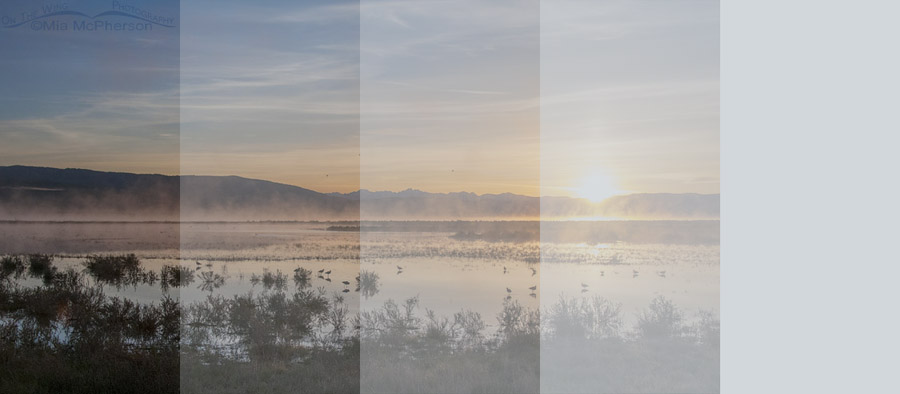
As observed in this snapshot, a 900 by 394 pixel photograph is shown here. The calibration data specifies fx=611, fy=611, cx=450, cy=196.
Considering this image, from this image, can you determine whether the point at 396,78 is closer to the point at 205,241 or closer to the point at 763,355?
the point at 205,241

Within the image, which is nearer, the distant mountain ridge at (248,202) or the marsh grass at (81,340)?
the marsh grass at (81,340)

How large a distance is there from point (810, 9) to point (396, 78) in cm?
295

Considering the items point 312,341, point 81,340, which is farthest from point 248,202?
point 81,340

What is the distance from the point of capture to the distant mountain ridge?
15.8 ft

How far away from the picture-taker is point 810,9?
2914mm

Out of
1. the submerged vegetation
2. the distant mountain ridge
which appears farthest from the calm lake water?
the distant mountain ridge

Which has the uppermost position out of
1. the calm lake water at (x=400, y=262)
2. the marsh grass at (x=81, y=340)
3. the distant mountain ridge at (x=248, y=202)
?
the distant mountain ridge at (x=248, y=202)

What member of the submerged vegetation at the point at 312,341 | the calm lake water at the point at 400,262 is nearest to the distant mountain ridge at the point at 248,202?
the calm lake water at the point at 400,262

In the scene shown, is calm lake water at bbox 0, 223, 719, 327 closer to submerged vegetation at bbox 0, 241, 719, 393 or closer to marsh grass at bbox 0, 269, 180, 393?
submerged vegetation at bbox 0, 241, 719, 393

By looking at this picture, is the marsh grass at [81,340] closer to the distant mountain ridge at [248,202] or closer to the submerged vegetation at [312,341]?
the submerged vegetation at [312,341]

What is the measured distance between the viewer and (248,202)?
19.2 ft

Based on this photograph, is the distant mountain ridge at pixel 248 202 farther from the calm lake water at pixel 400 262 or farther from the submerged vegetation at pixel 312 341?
the submerged vegetation at pixel 312 341

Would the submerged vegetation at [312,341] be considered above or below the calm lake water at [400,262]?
below

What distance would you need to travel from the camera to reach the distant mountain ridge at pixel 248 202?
483 cm
